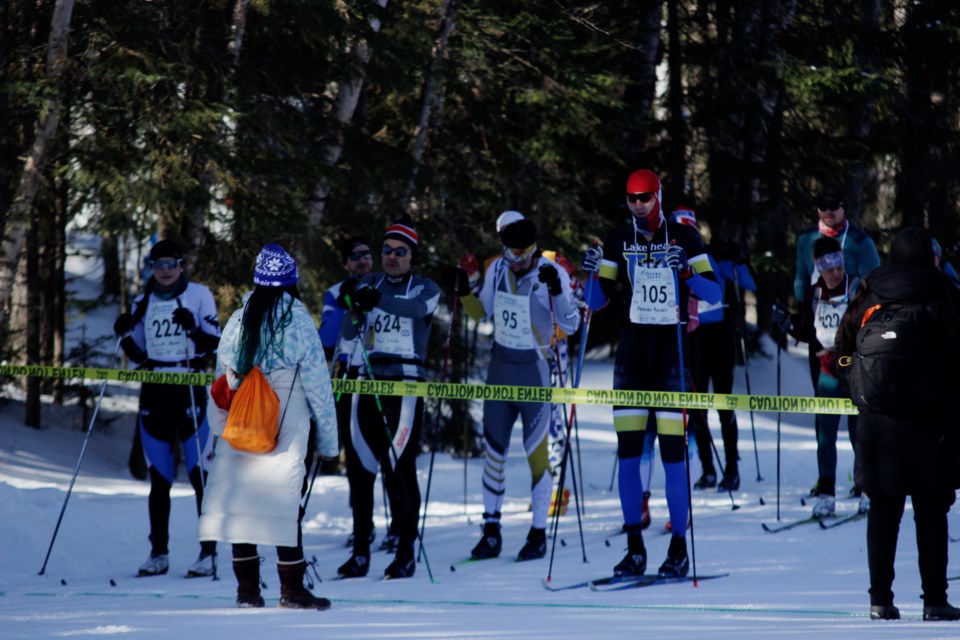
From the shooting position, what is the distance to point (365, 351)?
783 centimetres

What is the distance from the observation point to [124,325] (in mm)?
8172

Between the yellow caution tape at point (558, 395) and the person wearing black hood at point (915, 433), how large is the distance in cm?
135

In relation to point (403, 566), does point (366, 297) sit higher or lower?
higher

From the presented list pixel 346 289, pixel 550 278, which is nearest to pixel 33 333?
pixel 346 289

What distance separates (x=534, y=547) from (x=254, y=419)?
8.91 ft

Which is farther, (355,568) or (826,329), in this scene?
(826,329)

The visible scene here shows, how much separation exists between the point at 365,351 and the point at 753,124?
1099 cm

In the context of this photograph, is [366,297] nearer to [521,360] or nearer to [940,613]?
[521,360]

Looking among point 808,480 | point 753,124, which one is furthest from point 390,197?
point 753,124

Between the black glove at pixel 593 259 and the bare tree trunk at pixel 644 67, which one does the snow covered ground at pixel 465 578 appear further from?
the bare tree trunk at pixel 644 67

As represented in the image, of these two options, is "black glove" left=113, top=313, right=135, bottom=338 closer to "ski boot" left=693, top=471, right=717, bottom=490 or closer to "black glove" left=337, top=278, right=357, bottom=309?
"black glove" left=337, top=278, right=357, bottom=309

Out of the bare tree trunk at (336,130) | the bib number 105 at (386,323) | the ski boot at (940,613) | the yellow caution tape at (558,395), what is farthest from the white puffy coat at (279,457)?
the bare tree trunk at (336,130)

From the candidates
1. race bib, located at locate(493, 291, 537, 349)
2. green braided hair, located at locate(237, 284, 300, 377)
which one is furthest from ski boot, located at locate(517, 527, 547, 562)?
green braided hair, located at locate(237, 284, 300, 377)

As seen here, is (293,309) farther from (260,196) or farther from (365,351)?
(260,196)
